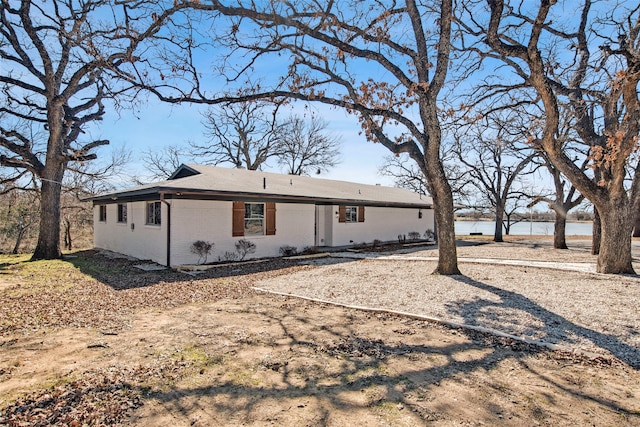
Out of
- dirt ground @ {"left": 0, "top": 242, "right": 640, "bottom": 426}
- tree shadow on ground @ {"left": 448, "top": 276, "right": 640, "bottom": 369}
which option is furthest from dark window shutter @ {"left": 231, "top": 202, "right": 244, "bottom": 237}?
tree shadow on ground @ {"left": 448, "top": 276, "right": 640, "bottom": 369}

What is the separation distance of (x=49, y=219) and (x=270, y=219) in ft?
26.3

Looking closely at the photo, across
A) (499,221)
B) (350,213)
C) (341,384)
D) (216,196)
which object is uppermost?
(216,196)

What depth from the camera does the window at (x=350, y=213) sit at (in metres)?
16.1

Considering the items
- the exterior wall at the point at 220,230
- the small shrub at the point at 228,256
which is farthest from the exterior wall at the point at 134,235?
the small shrub at the point at 228,256

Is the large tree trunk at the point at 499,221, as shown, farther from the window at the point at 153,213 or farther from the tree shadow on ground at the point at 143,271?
the window at the point at 153,213

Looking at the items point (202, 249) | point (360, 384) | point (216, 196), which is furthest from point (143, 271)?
point (360, 384)

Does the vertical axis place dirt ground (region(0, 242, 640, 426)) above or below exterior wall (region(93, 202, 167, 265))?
below

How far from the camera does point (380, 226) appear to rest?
59.4 feet

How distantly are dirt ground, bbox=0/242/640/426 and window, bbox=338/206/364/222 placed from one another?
10.1 meters

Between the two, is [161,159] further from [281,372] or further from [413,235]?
[281,372]

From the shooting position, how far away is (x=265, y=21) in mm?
7762

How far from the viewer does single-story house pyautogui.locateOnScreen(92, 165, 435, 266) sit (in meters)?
10.9

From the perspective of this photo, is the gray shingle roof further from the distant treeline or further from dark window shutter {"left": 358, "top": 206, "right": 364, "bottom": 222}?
the distant treeline

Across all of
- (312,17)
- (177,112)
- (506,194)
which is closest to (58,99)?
(177,112)
